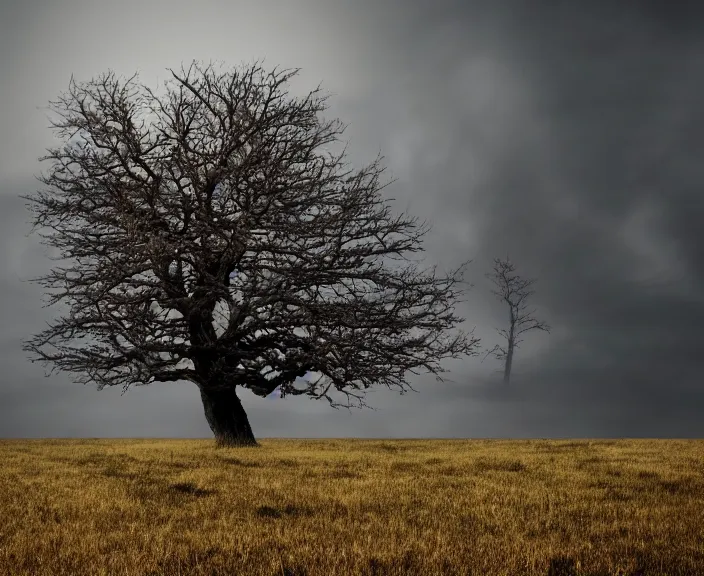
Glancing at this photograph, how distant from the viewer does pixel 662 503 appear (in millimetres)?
9055

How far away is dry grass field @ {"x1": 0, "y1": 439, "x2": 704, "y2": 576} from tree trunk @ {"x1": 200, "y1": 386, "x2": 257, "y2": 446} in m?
7.93

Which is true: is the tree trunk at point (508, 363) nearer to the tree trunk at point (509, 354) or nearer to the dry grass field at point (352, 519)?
the tree trunk at point (509, 354)

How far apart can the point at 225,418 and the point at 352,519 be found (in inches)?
575

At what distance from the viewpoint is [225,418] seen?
21.3 metres

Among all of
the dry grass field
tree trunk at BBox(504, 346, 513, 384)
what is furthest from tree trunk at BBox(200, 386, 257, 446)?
tree trunk at BBox(504, 346, 513, 384)

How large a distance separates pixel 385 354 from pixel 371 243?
3.56 meters

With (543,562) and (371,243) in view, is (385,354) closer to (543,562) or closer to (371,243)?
(371,243)

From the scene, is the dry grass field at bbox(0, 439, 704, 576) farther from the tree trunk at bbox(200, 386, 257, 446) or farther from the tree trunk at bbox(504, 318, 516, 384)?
the tree trunk at bbox(504, 318, 516, 384)

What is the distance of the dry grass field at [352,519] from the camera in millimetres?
5582

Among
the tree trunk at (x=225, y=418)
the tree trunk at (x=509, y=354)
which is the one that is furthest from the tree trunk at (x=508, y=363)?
the tree trunk at (x=225, y=418)

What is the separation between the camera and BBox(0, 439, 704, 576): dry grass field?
558 centimetres

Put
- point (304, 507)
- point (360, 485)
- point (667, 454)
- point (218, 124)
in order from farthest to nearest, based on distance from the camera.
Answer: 1. point (218, 124)
2. point (667, 454)
3. point (360, 485)
4. point (304, 507)

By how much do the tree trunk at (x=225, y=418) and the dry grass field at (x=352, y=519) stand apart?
7932 mm

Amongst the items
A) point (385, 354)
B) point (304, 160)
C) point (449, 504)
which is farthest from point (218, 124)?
point (449, 504)
